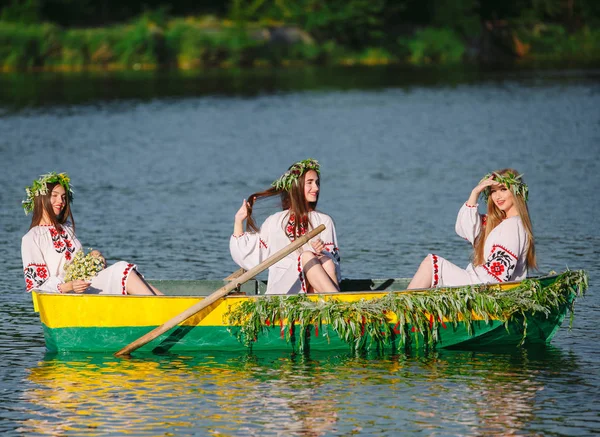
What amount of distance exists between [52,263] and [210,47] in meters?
52.1

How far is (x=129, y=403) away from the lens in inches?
413

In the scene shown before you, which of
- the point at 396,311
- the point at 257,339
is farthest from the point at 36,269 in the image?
the point at 396,311

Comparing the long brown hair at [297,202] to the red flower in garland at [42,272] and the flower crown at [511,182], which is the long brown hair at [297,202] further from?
the red flower in garland at [42,272]

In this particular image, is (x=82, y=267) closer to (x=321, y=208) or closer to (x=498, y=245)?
(x=498, y=245)

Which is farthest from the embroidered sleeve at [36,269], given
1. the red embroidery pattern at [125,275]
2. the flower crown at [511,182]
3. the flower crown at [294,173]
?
the flower crown at [511,182]

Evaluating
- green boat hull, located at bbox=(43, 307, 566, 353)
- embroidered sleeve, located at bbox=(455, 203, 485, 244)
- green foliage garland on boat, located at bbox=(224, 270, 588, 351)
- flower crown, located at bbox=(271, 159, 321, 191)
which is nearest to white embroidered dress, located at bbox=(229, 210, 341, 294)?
flower crown, located at bbox=(271, 159, 321, 191)

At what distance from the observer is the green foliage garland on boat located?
1159cm

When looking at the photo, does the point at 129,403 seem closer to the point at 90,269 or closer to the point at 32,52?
the point at 90,269

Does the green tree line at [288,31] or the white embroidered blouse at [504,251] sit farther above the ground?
the green tree line at [288,31]

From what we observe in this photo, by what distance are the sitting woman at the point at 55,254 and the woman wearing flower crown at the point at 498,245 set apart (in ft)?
8.64

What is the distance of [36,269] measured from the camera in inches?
472

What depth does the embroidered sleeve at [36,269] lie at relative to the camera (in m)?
11.9

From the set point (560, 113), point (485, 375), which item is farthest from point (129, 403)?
point (560, 113)

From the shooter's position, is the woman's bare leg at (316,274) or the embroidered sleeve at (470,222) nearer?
the woman's bare leg at (316,274)
